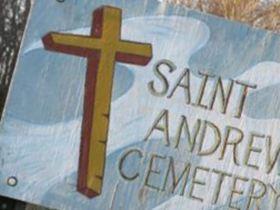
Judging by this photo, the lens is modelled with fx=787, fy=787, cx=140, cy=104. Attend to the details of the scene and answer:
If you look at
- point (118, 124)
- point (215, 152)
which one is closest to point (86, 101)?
point (118, 124)

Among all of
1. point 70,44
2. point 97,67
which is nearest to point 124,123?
point 97,67

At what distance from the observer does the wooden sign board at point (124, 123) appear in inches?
116

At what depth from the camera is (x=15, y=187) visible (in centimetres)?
296

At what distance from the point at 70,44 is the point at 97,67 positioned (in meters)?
0.13

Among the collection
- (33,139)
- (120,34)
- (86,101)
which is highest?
(120,34)

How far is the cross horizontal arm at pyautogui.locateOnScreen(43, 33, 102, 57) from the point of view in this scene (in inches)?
117

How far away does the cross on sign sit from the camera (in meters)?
2.95

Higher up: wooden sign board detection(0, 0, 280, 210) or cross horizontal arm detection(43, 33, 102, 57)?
cross horizontal arm detection(43, 33, 102, 57)

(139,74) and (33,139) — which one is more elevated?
(139,74)

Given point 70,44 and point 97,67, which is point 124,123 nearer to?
point 97,67

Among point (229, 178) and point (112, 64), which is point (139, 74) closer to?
point (112, 64)

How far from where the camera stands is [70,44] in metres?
2.96

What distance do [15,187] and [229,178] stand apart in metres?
0.80

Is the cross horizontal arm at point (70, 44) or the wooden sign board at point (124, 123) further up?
the cross horizontal arm at point (70, 44)
